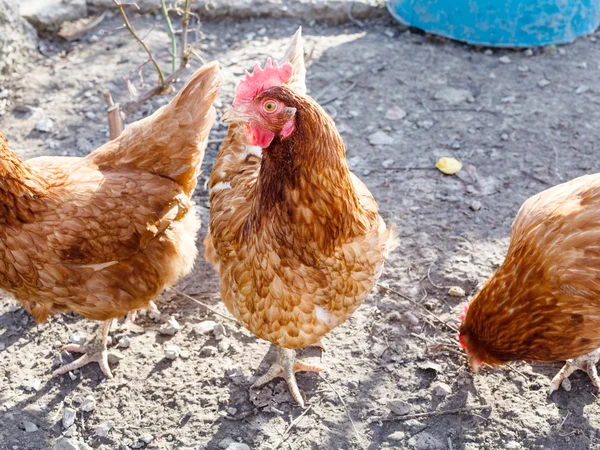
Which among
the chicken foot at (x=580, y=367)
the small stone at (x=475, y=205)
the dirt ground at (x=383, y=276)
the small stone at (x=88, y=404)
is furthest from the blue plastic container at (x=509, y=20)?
the small stone at (x=88, y=404)

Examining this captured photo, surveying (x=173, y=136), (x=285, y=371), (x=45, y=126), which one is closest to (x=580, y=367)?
(x=285, y=371)

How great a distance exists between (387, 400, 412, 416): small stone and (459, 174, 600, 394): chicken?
35 centimetres

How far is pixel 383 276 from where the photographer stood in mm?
2945

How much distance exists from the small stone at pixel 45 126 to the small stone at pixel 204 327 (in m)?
1.81

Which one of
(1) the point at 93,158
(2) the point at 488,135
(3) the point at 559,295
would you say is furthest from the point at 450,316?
(1) the point at 93,158

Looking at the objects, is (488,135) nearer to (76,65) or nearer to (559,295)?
(559,295)

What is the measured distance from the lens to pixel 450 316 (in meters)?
2.75

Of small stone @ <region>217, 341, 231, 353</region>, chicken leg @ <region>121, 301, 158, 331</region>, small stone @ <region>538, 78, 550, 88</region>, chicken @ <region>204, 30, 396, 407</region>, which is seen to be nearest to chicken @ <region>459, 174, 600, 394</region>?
chicken @ <region>204, 30, 396, 407</region>

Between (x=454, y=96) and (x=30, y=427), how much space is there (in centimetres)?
318

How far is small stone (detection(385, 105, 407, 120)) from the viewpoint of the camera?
384 centimetres

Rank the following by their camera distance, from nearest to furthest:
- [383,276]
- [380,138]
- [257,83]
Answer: [257,83]
[383,276]
[380,138]

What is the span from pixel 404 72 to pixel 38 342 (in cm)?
295

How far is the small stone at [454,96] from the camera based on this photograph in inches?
155

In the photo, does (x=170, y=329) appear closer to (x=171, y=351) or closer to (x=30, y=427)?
(x=171, y=351)
